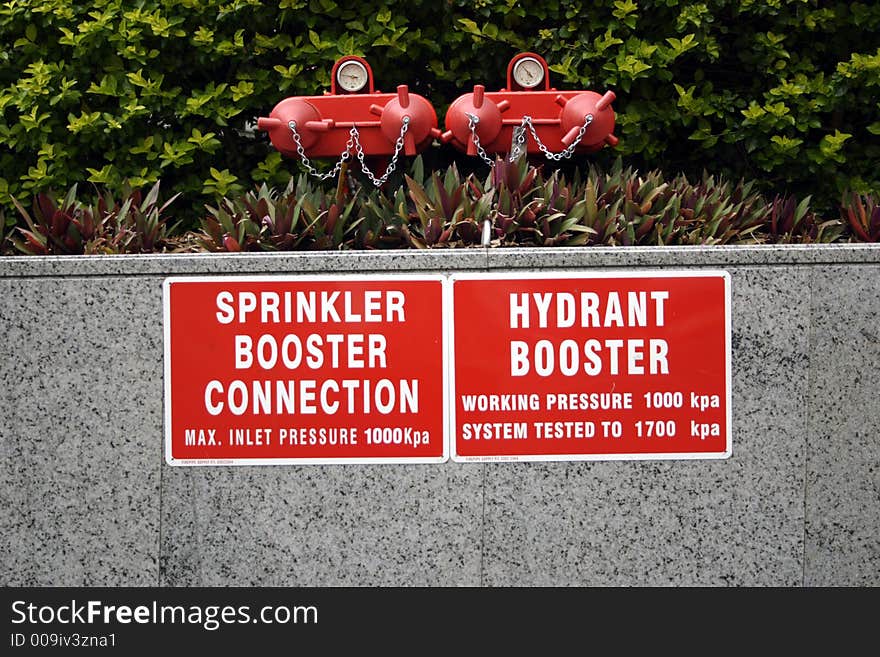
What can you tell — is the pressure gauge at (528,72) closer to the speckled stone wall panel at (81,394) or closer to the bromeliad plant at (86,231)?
the bromeliad plant at (86,231)

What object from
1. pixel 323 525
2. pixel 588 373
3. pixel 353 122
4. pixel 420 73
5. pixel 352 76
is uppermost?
pixel 420 73

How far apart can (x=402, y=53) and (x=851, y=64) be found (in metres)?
2.53

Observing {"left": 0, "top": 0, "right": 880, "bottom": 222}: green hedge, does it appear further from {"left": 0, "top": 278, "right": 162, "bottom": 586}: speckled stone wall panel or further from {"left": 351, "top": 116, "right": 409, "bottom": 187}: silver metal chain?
{"left": 0, "top": 278, "right": 162, "bottom": 586}: speckled stone wall panel

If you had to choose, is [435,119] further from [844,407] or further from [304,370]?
[844,407]

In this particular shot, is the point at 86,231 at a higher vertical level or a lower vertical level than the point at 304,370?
higher

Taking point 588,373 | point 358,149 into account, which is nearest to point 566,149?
point 358,149

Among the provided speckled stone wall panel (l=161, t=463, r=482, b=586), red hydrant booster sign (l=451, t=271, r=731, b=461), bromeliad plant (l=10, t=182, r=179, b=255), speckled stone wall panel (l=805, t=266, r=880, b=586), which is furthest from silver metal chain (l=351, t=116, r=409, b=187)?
speckled stone wall panel (l=805, t=266, r=880, b=586)

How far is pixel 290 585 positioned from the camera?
3.69m

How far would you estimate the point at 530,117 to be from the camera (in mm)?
4742

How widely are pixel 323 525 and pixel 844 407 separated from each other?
6.65 ft

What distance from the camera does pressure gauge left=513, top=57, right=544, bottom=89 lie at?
15.9 feet

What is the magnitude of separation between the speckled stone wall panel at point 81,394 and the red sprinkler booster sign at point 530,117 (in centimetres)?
178

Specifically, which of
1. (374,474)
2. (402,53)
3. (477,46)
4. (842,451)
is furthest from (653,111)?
(374,474)

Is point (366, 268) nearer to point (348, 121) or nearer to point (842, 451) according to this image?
point (348, 121)
